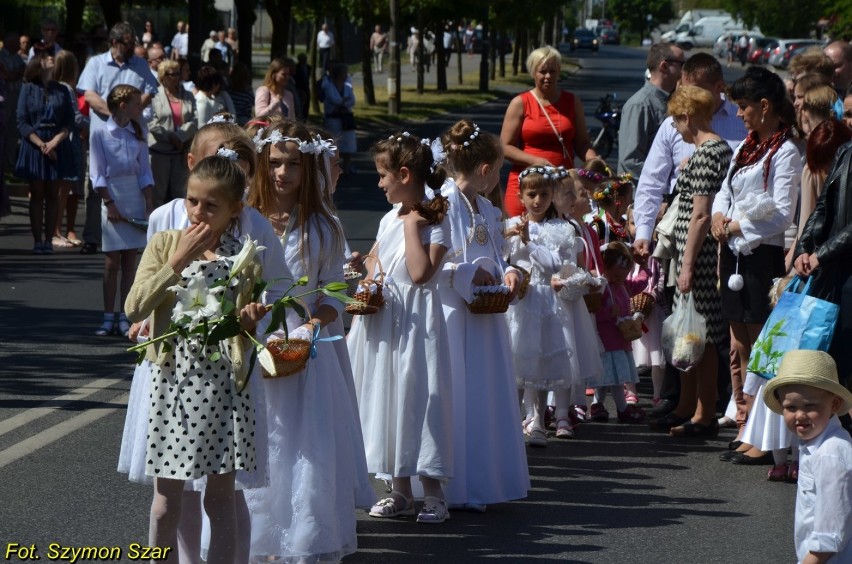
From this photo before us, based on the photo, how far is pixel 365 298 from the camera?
6473mm

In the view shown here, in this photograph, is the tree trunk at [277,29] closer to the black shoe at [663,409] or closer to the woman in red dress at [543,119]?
the woman in red dress at [543,119]

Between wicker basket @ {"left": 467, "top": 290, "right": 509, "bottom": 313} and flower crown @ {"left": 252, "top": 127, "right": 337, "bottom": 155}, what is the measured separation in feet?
3.85

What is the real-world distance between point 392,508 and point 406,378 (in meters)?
0.63

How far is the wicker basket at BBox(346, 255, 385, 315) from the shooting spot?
255 inches

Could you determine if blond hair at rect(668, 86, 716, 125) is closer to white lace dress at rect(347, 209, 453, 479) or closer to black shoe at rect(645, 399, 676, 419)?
black shoe at rect(645, 399, 676, 419)

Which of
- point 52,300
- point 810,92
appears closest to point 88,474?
point 810,92

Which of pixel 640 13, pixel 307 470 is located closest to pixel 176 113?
pixel 307 470

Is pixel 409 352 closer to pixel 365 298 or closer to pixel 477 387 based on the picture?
pixel 365 298

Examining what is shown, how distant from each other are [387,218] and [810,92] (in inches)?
108

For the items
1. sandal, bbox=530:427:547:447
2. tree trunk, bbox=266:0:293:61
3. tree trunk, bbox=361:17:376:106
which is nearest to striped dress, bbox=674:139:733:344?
sandal, bbox=530:427:547:447

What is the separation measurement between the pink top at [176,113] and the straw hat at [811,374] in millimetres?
9806

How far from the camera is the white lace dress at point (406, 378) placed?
6520mm

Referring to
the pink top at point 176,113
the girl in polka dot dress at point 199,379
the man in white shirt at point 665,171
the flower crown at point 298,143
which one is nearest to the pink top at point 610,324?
the man in white shirt at point 665,171

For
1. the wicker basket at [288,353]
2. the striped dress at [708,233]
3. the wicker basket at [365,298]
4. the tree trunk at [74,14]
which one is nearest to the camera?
the wicker basket at [288,353]
